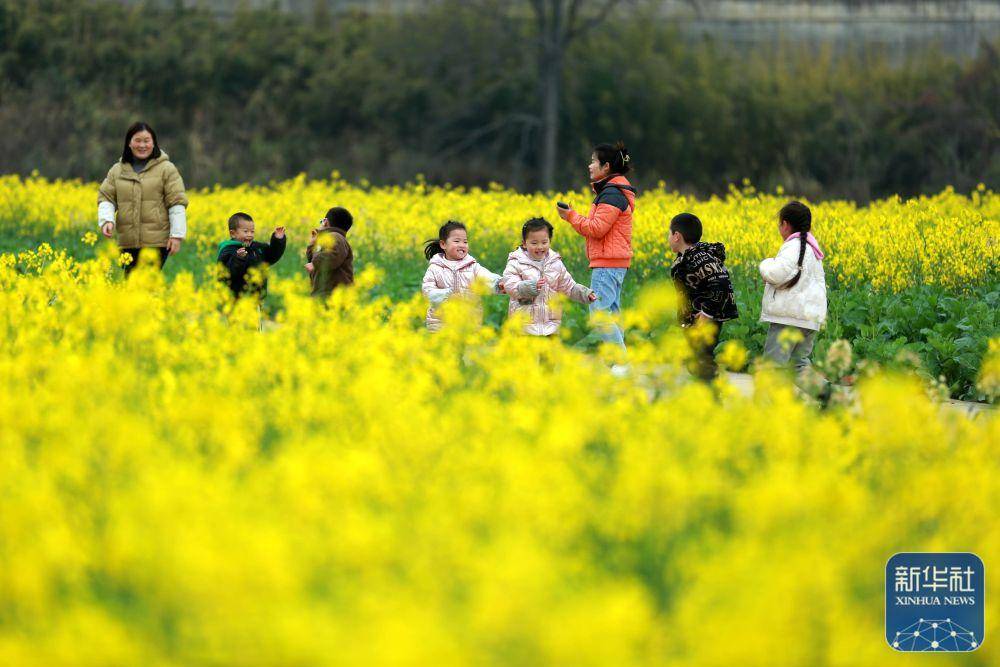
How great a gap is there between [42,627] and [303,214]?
47.2 feet

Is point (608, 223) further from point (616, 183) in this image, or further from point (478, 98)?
point (478, 98)

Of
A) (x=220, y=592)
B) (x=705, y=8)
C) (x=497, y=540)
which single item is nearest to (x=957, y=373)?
(x=497, y=540)

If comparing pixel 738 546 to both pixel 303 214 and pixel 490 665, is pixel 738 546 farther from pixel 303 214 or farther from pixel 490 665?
pixel 303 214

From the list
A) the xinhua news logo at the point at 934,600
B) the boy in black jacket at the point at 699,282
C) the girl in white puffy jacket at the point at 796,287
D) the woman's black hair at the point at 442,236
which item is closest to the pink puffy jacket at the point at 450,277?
the woman's black hair at the point at 442,236

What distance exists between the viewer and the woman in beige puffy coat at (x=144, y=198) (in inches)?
384

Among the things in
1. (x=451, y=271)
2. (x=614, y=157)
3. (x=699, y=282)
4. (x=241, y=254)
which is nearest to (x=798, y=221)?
(x=699, y=282)

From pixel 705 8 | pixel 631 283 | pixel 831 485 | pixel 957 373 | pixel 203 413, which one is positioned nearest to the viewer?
pixel 831 485

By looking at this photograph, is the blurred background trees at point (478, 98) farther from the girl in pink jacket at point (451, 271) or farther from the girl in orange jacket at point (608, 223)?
the girl in pink jacket at point (451, 271)

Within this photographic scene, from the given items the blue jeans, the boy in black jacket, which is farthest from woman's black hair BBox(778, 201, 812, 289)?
the blue jeans

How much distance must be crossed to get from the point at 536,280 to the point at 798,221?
5.09ft

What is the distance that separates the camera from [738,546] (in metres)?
3.52

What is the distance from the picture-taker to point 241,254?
8.70 metres

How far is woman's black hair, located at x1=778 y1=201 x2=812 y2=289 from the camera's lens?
7.82 m

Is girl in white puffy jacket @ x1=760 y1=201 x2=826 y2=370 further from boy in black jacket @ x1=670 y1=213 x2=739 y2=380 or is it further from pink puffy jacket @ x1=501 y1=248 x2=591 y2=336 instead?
pink puffy jacket @ x1=501 y1=248 x2=591 y2=336
